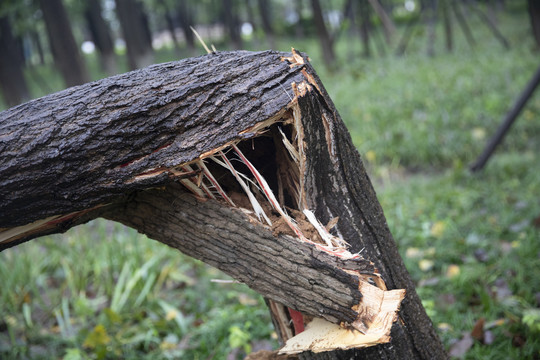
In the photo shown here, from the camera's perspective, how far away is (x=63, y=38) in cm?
760

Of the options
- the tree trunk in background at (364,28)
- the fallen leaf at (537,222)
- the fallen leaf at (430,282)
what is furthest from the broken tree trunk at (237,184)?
the tree trunk in background at (364,28)

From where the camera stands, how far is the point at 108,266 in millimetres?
3432

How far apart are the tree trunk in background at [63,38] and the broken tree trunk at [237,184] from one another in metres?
6.90

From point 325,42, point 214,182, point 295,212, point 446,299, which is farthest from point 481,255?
point 325,42

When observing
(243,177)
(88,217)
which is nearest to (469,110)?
(243,177)

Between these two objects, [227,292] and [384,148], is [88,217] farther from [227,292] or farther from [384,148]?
[384,148]

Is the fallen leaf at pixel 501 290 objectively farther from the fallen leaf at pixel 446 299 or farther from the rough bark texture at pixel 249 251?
the rough bark texture at pixel 249 251

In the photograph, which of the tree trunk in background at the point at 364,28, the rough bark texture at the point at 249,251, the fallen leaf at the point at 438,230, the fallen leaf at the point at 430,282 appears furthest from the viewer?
the tree trunk in background at the point at 364,28

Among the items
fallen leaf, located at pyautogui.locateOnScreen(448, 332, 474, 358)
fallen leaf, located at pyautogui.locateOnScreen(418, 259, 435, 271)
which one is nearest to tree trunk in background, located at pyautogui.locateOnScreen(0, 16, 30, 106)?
fallen leaf, located at pyautogui.locateOnScreen(418, 259, 435, 271)

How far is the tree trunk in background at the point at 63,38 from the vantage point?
7.51m

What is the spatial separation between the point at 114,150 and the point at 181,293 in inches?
86.8

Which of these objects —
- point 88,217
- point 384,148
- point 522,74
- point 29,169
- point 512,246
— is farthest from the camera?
point 522,74

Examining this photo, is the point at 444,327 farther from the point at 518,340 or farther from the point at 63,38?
the point at 63,38

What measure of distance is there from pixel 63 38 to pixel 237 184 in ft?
23.7
